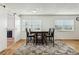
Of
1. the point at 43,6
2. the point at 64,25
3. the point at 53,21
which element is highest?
the point at 43,6

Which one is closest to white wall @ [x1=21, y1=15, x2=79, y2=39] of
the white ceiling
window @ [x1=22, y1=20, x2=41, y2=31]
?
window @ [x1=22, y1=20, x2=41, y2=31]

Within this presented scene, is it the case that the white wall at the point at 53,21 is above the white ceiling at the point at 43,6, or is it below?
below

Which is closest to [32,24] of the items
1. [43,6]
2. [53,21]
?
[53,21]

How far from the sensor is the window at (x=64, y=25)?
30.7ft

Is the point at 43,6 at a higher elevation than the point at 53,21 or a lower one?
higher

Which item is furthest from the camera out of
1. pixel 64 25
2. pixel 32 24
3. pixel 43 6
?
pixel 64 25

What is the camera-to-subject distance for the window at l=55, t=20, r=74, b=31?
30.7 ft

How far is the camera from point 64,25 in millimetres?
9539

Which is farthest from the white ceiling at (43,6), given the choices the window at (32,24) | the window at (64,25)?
the window at (64,25)

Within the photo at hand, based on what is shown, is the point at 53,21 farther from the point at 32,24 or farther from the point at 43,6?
the point at 43,6

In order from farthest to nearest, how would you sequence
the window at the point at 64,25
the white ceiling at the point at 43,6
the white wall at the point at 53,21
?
the window at the point at 64,25 < the white wall at the point at 53,21 < the white ceiling at the point at 43,6

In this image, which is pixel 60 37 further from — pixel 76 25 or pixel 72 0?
pixel 72 0

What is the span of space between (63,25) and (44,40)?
2678 millimetres

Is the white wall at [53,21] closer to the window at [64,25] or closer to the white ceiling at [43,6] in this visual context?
the window at [64,25]
